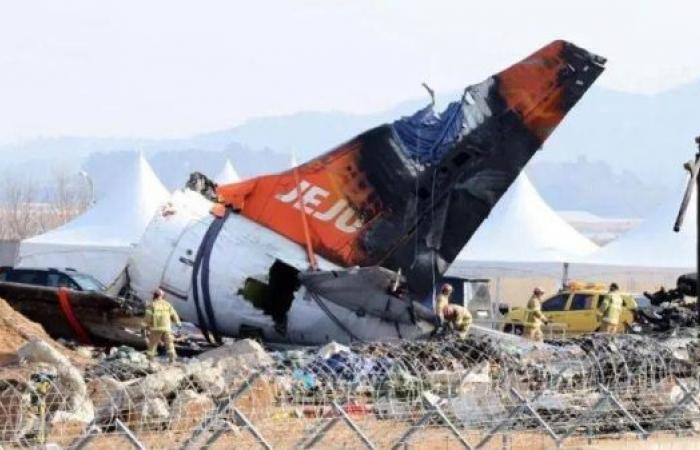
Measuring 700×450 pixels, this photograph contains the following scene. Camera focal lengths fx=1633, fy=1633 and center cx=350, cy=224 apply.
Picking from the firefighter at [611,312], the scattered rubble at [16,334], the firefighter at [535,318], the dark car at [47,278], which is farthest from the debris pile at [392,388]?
the dark car at [47,278]

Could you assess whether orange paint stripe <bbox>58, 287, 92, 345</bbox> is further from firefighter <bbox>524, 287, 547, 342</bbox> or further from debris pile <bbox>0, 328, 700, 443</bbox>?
firefighter <bbox>524, 287, 547, 342</bbox>

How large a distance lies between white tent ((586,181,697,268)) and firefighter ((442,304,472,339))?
19.8 m

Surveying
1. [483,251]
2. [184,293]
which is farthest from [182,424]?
[483,251]

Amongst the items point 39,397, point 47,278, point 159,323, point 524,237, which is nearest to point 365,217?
point 159,323

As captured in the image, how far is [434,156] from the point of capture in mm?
29156

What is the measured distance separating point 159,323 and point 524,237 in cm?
2690

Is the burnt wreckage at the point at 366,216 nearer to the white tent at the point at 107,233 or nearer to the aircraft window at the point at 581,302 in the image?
the aircraft window at the point at 581,302

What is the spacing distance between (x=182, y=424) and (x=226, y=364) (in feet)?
11.0

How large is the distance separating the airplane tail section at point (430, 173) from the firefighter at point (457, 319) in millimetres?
783

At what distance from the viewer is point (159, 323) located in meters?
27.3

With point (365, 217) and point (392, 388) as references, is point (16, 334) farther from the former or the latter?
Result: point (392, 388)

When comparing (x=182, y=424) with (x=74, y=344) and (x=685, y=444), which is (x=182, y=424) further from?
(x=74, y=344)

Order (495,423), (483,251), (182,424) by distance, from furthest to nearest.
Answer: (483,251), (495,423), (182,424)

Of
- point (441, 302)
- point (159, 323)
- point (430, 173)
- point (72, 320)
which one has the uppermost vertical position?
point (430, 173)
